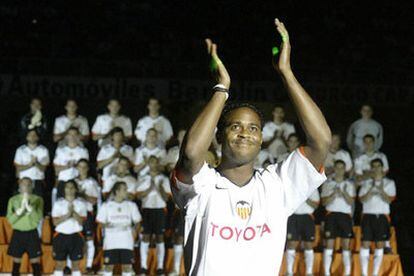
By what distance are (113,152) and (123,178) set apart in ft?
2.01

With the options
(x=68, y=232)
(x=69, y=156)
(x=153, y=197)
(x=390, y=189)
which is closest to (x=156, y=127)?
(x=153, y=197)

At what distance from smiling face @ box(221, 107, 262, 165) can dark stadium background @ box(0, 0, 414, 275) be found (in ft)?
32.2

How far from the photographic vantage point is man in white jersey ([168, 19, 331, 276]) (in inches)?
125

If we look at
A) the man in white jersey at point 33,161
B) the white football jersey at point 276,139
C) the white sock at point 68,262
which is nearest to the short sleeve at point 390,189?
the white football jersey at point 276,139

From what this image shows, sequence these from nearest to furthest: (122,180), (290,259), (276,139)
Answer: (122,180) → (290,259) → (276,139)

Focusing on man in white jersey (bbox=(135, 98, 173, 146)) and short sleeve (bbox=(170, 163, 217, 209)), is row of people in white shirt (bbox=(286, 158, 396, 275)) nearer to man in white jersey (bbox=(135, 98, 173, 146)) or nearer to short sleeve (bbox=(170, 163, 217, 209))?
man in white jersey (bbox=(135, 98, 173, 146))

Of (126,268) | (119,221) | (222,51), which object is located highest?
(222,51)

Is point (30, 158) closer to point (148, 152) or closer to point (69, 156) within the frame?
point (69, 156)

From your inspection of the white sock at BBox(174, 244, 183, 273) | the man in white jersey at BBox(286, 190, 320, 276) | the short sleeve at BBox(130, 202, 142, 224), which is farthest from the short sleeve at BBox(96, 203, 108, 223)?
the man in white jersey at BBox(286, 190, 320, 276)

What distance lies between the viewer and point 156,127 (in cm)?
1274

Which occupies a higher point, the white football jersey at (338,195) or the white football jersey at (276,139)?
the white football jersey at (276,139)

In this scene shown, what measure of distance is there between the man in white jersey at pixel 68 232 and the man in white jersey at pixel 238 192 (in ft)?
27.0

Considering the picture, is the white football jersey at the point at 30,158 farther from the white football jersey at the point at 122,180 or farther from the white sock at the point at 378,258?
the white sock at the point at 378,258

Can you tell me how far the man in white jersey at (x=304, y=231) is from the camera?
1190 centimetres
